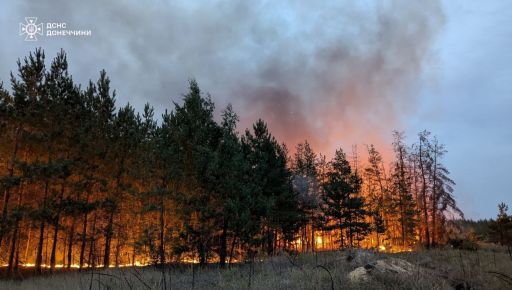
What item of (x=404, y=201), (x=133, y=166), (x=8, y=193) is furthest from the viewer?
(x=404, y=201)

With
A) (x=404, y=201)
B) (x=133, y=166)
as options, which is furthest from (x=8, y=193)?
(x=404, y=201)

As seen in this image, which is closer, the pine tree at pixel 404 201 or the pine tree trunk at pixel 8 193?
the pine tree trunk at pixel 8 193

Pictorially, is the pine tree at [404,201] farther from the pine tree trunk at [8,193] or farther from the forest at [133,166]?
the pine tree trunk at [8,193]

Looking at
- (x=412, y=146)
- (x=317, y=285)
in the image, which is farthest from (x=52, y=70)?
(x=412, y=146)

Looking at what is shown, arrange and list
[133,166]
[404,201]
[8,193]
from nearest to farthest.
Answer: [8,193] → [133,166] → [404,201]

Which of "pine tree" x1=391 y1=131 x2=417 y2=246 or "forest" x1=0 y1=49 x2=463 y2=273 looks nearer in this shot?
"forest" x1=0 y1=49 x2=463 y2=273

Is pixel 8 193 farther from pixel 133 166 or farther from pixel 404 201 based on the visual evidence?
pixel 404 201

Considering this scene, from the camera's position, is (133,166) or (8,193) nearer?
(8,193)

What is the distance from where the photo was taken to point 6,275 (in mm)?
23719

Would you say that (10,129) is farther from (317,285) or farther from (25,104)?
(317,285)

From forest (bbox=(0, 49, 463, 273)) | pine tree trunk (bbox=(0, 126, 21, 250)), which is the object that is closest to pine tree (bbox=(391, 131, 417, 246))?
forest (bbox=(0, 49, 463, 273))

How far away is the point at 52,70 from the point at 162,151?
10.7m

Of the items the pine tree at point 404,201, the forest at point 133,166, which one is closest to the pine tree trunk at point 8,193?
the forest at point 133,166

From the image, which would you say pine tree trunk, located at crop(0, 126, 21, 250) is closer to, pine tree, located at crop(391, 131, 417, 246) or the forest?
the forest
